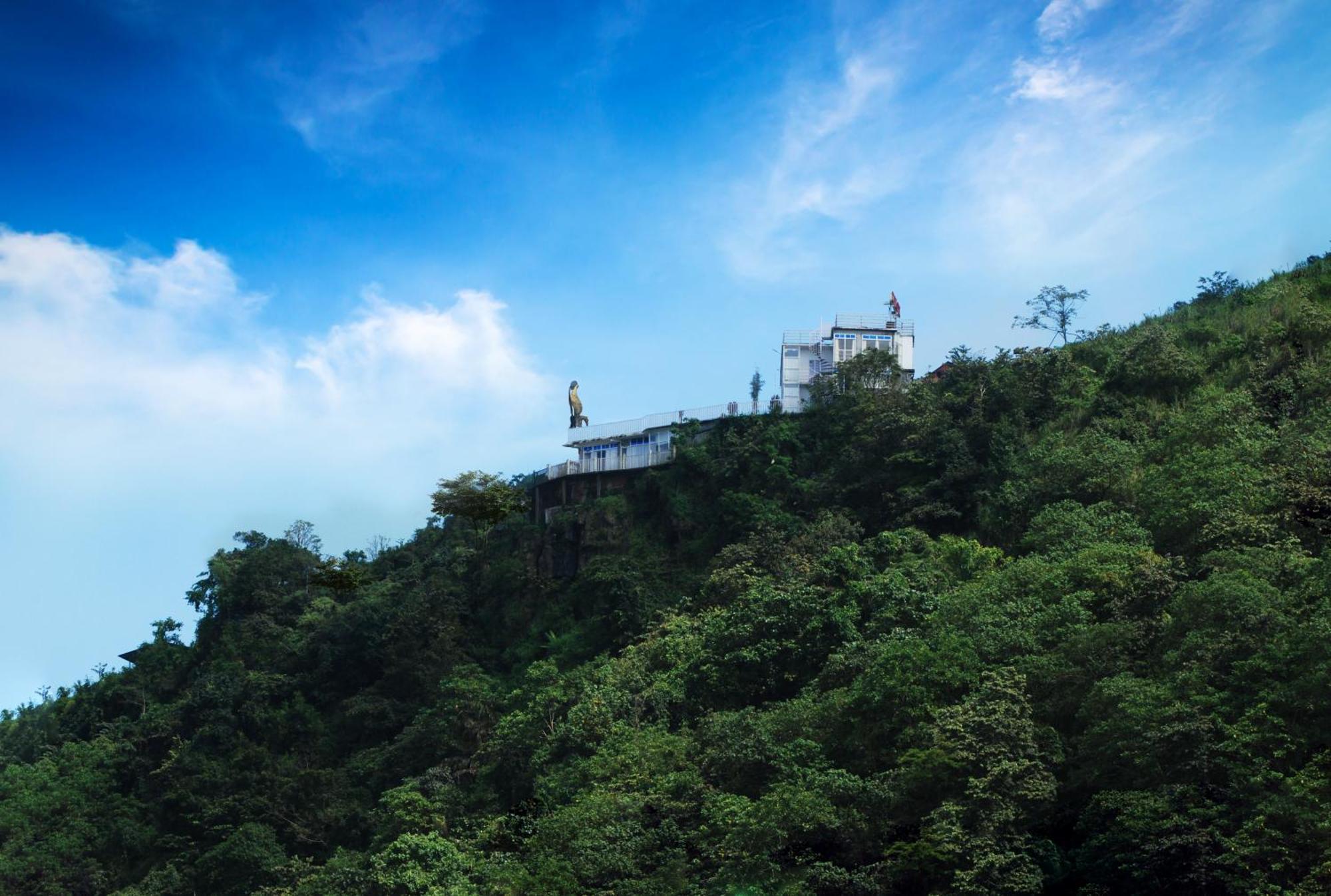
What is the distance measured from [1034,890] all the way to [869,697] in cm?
477

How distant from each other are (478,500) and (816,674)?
63.6 ft

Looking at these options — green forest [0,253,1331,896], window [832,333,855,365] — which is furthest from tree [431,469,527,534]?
window [832,333,855,365]

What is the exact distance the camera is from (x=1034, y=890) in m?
21.0

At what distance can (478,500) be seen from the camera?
150 ft

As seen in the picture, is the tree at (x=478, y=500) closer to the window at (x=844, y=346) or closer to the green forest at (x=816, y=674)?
the green forest at (x=816, y=674)

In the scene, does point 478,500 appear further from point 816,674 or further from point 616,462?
point 816,674

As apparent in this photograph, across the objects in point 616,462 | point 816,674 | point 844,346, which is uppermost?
point 844,346

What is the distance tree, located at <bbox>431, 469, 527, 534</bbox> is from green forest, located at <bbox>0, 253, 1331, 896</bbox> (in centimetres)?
12

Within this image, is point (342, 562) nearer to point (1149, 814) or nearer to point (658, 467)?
point (658, 467)

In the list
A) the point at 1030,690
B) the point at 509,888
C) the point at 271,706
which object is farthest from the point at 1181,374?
the point at 271,706

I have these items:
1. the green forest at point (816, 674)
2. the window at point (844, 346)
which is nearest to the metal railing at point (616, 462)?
the green forest at point (816, 674)

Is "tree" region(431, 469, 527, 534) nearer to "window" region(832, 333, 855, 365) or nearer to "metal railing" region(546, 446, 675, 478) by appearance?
"metal railing" region(546, 446, 675, 478)

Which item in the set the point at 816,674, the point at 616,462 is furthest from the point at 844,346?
the point at 816,674

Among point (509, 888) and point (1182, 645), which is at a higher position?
point (1182, 645)
